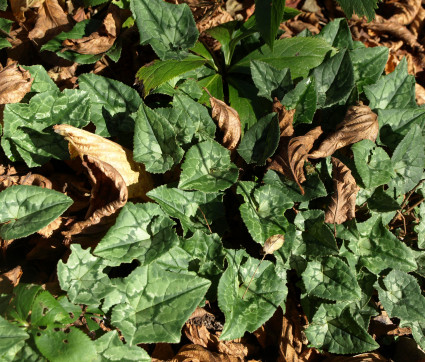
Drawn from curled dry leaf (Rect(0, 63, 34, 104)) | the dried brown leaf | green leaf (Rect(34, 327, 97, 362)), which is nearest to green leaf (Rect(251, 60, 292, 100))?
curled dry leaf (Rect(0, 63, 34, 104))

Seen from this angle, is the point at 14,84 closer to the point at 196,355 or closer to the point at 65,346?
the point at 65,346

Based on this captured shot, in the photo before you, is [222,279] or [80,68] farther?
[80,68]

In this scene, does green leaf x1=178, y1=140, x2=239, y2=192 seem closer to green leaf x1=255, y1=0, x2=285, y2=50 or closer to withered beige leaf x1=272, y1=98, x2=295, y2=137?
withered beige leaf x1=272, y1=98, x2=295, y2=137

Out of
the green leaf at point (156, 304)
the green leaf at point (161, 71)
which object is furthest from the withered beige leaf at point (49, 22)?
the green leaf at point (156, 304)

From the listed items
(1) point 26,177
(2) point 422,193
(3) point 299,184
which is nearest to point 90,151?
(1) point 26,177

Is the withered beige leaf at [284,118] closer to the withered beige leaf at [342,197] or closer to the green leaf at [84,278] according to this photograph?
the withered beige leaf at [342,197]

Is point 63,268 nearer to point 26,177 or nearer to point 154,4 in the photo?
point 26,177
